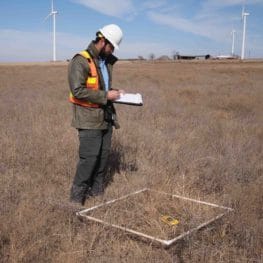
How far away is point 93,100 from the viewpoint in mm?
4355

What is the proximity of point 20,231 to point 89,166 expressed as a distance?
1256mm

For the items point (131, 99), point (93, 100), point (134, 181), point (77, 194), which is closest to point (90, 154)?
point (77, 194)

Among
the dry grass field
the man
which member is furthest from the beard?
the dry grass field

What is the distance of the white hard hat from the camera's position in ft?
14.0

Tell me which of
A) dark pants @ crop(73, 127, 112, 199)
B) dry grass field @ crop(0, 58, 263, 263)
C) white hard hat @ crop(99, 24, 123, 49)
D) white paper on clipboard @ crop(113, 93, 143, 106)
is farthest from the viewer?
dark pants @ crop(73, 127, 112, 199)

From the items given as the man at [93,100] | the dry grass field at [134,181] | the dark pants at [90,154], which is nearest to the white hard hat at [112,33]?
the man at [93,100]

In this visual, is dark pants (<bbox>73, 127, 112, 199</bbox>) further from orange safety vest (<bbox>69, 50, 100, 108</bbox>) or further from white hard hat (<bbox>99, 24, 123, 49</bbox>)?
white hard hat (<bbox>99, 24, 123, 49</bbox>)

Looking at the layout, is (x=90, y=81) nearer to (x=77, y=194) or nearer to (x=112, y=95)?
(x=112, y=95)

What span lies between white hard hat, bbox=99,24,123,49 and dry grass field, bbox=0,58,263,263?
179cm

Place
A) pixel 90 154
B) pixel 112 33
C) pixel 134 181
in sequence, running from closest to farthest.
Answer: pixel 112 33 → pixel 90 154 → pixel 134 181

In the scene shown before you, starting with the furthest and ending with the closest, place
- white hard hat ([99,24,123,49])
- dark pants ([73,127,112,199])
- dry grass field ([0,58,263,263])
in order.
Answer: dark pants ([73,127,112,199])
white hard hat ([99,24,123,49])
dry grass field ([0,58,263,263])

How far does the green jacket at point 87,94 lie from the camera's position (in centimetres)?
429

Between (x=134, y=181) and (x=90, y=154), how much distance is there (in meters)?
1.04

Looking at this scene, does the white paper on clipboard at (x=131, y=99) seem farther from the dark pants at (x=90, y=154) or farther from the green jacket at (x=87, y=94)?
the dark pants at (x=90, y=154)
